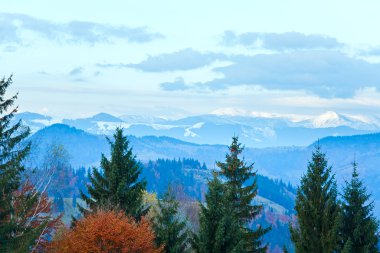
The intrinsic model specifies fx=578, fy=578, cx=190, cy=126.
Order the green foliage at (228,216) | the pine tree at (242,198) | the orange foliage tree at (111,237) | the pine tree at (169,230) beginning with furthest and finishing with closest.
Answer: the pine tree at (242,198)
the pine tree at (169,230)
the orange foliage tree at (111,237)
the green foliage at (228,216)

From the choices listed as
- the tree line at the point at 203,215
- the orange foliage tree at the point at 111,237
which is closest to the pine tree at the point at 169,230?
the tree line at the point at 203,215

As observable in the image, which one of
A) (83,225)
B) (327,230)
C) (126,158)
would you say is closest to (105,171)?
(126,158)

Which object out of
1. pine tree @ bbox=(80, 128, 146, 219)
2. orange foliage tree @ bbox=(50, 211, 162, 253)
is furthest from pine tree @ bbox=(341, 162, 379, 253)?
pine tree @ bbox=(80, 128, 146, 219)

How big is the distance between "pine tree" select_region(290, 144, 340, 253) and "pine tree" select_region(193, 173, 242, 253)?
13.9ft

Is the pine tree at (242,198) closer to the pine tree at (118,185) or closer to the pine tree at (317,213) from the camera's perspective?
the pine tree at (317,213)

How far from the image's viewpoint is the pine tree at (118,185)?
4825cm

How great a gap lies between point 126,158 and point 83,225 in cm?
776

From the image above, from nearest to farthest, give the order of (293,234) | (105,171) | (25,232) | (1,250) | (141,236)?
(1,250)
(25,232)
(293,234)
(141,236)
(105,171)

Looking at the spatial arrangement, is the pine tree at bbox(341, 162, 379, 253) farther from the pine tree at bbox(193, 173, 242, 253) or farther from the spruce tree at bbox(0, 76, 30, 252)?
the spruce tree at bbox(0, 76, 30, 252)

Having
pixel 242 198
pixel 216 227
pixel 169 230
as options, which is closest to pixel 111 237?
pixel 169 230

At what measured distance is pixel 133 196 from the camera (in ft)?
159

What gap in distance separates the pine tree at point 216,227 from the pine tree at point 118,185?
903 centimetres

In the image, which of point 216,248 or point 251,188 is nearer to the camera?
point 216,248

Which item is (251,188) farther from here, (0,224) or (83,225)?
(0,224)
